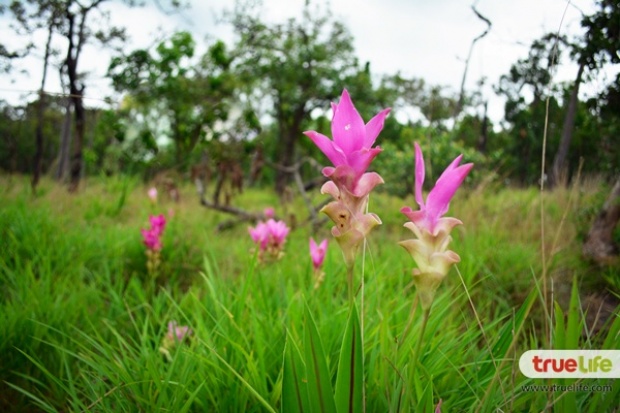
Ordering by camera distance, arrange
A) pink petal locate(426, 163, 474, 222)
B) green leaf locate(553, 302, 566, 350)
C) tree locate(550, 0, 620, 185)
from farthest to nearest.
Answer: tree locate(550, 0, 620, 185), green leaf locate(553, 302, 566, 350), pink petal locate(426, 163, 474, 222)

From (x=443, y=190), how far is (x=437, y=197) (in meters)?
0.02

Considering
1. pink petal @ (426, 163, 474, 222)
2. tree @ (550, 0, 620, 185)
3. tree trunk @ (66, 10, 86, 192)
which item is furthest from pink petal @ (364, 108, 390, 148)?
tree trunk @ (66, 10, 86, 192)

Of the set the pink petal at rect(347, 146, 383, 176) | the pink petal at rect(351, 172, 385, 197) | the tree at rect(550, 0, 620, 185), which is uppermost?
the tree at rect(550, 0, 620, 185)

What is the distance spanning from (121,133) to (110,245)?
8.03 feet

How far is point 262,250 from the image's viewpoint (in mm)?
2193

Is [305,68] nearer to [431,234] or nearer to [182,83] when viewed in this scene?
[182,83]

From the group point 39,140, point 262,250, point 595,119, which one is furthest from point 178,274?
point 39,140

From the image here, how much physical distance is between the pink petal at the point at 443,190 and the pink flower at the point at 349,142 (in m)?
0.11

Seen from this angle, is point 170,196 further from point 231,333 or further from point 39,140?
point 231,333

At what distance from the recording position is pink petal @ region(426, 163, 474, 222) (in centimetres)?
56

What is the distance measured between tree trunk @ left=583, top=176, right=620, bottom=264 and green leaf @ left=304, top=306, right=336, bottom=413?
7.15 feet

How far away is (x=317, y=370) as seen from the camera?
2.27ft

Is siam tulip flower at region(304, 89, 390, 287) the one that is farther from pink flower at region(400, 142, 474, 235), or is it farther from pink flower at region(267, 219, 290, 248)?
pink flower at region(267, 219, 290, 248)

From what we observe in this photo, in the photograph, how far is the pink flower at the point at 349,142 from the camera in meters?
0.61
